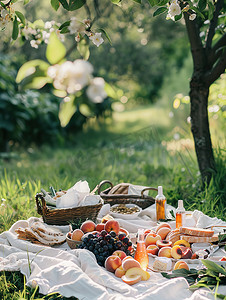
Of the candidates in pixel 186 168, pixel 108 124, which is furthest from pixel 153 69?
pixel 186 168

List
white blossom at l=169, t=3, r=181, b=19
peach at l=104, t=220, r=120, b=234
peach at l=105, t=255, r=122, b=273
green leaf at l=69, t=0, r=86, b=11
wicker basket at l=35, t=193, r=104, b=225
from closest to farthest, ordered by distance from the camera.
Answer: green leaf at l=69, t=0, r=86, b=11 < white blossom at l=169, t=3, r=181, b=19 < peach at l=105, t=255, r=122, b=273 < peach at l=104, t=220, r=120, b=234 < wicker basket at l=35, t=193, r=104, b=225

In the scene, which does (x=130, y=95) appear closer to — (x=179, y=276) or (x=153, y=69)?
(x=153, y=69)

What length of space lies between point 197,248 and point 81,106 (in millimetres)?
2031

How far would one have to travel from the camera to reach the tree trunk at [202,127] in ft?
13.8

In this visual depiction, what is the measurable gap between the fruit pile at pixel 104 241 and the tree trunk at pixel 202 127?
5.54ft

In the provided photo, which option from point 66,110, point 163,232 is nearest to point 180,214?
point 163,232

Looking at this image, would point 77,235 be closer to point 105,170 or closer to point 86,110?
point 86,110

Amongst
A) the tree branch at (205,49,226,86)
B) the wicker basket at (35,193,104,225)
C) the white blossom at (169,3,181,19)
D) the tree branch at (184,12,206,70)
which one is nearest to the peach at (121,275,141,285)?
the wicker basket at (35,193,104,225)

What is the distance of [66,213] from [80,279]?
88 centimetres

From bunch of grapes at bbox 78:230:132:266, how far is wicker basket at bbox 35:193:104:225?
45 cm

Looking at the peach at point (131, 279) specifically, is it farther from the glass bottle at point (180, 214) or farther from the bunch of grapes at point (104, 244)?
the glass bottle at point (180, 214)

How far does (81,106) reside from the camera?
0.96m

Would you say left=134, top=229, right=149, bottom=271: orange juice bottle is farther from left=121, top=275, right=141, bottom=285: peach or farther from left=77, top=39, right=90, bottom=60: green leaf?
left=77, top=39, right=90, bottom=60: green leaf

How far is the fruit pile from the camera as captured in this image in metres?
2.58
